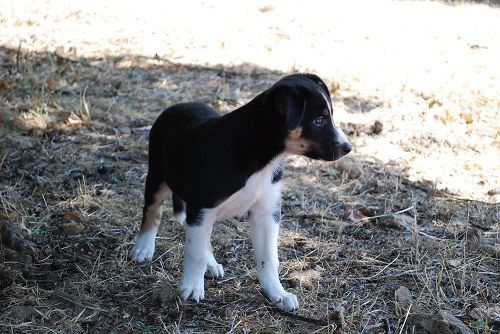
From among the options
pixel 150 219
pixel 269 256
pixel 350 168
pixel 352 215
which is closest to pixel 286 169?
pixel 350 168

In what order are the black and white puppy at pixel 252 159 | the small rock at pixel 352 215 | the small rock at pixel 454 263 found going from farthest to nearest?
the small rock at pixel 352 215
the small rock at pixel 454 263
the black and white puppy at pixel 252 159

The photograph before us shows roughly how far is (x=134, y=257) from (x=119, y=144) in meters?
2.51

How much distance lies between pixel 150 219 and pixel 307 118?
1.62m

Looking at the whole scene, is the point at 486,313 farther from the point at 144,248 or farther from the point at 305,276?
the point at 144,248

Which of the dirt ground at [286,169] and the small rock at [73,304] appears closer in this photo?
the small rock at [73,304]

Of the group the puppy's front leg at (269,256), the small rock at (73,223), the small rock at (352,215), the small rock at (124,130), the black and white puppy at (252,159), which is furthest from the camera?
the small rock at (124,130)

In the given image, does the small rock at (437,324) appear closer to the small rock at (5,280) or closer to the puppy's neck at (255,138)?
the puppy's neck at (255,138)

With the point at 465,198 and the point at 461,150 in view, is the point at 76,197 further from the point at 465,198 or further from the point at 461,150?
the point at 461,150

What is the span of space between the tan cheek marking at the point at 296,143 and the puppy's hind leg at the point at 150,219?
1.18 meters

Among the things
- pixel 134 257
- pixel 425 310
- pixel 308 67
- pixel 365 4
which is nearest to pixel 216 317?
pixel 134 257

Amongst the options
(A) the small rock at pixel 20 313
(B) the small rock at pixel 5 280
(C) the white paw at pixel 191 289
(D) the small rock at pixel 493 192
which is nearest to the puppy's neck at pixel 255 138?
(C) the white paw at pixel 191 289

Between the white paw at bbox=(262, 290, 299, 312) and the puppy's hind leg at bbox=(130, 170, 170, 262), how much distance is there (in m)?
1.03

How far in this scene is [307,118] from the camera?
4570 millimetres

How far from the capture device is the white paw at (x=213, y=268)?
213 inches
